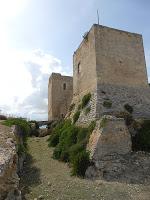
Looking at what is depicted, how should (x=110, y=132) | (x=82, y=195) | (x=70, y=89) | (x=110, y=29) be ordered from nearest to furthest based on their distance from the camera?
(x=82, y=195) < (x=110, y=132) < (x=110, y=29) < (x=70, y=89)

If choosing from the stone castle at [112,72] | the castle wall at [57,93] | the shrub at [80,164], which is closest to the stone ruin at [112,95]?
the stone castle at [112,72]

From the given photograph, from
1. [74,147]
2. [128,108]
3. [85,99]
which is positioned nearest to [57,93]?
[85,99]

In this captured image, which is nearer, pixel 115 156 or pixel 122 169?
pixel 122 169

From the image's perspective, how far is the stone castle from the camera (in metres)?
22.4

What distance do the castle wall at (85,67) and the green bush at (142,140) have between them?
19.3 ft

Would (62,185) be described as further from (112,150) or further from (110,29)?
(110,29)

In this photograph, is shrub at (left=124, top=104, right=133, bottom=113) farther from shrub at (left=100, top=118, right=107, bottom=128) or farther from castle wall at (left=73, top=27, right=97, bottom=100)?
shrub at (left=100, top=118, right=107, bottom=128)

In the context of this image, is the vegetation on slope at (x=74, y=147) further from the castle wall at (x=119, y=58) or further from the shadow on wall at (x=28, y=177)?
the castle wall at (x=119, y=58)

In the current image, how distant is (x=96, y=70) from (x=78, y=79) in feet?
15.0

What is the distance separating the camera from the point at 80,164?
666 inches

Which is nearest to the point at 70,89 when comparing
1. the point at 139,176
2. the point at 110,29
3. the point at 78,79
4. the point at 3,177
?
the point at 78,79

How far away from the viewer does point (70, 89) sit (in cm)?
4400

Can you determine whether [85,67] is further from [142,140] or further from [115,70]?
[142,140]

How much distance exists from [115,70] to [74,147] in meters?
8.26
